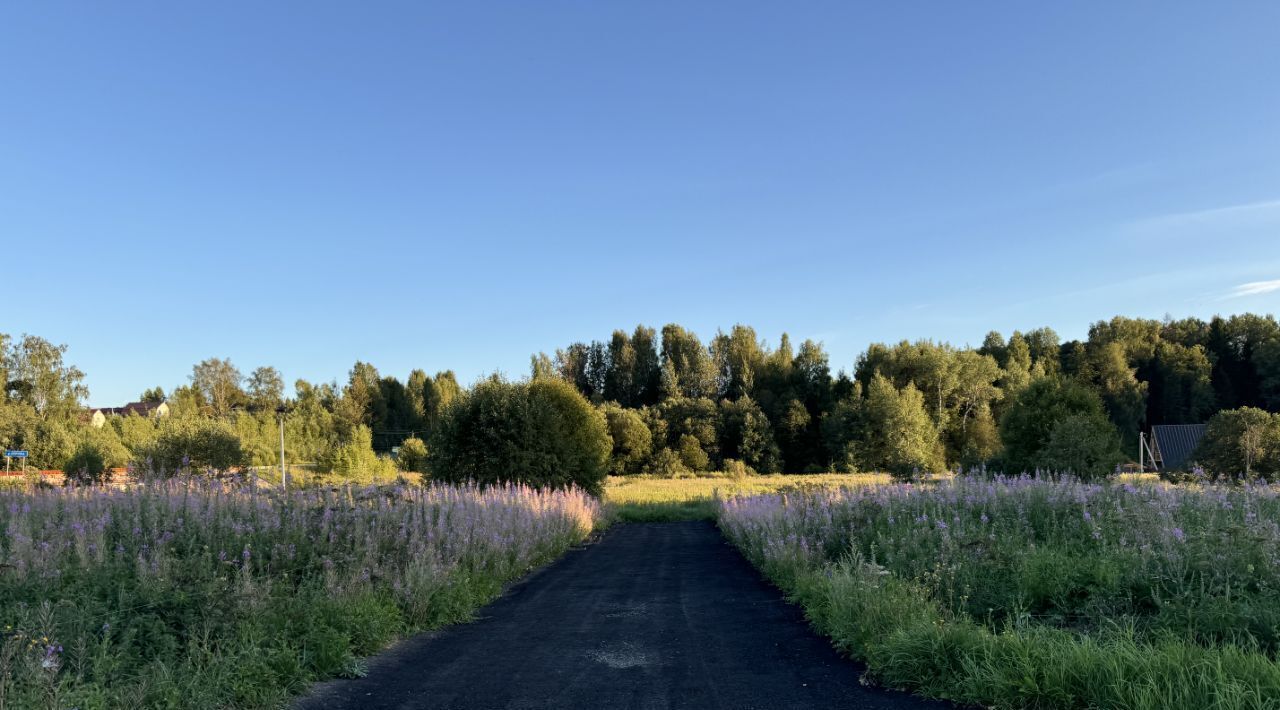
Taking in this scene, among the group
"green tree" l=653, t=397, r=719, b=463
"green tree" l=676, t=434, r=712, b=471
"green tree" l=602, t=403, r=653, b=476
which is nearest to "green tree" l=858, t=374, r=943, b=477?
"green tree" l=653, t=397, r=719, b=463

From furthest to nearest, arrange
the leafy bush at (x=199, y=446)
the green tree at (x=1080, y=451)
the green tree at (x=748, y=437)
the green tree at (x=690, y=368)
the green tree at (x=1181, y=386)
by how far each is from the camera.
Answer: the green tree at (x=690, y=368) < the green tree at (x=1181, y=386) < the green tree at (x=748, y=437) < the leafy bush at (x=199, y=446) < the green tree at (x=1080, y=451)

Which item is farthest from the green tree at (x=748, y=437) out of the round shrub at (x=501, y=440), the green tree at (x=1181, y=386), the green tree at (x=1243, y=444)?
the green tree at (x=1181, y=386)

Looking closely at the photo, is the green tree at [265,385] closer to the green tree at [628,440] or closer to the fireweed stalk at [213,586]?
the green tree at [628,440]

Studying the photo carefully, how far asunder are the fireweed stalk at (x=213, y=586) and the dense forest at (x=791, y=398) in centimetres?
3513

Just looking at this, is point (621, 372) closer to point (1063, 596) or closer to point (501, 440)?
point (501, 440)

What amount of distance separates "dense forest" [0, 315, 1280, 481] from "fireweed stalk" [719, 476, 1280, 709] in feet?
127

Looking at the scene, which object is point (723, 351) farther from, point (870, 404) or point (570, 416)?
point (570, 416)

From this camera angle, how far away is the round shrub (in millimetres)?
20125

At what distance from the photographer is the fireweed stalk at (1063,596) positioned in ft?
12.9

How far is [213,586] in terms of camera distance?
535 centimetres

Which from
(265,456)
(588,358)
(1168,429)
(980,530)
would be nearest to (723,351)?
(588,358)

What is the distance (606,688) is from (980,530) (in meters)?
5.33

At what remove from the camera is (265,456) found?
49688 mm

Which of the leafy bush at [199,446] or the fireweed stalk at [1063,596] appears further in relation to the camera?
the leafy bush at [199,446]
